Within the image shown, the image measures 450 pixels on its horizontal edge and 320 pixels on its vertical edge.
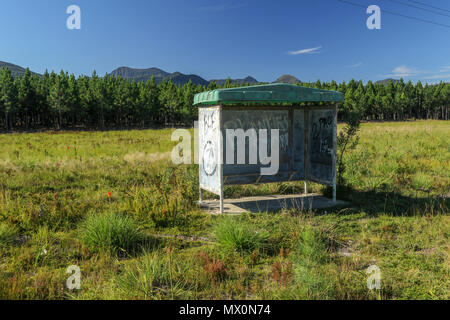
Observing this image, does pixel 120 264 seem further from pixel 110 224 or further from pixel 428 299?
pixel 428 299

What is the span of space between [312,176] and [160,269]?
6.71 metres

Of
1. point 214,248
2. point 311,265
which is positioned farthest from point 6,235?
point 311,265

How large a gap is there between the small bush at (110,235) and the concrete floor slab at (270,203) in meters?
2.77

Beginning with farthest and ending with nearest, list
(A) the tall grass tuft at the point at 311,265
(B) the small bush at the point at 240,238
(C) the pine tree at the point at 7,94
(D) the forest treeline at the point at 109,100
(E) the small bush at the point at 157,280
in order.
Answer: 1. (D) the forest treeline at the point at 109,100
2. (C) the pine tree at the point at 7,94
3. (B) the small bush at the point at 240,238
4. (E) the small bush at the point at 157,280
5. (A) the tall grass tuft at the point at 311,265

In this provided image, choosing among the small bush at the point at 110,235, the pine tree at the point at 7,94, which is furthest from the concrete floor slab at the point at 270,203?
the pine tree at the point at 7,94

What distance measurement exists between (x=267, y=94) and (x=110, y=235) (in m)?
4.55

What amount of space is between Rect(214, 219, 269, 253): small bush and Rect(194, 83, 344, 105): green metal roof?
288cm

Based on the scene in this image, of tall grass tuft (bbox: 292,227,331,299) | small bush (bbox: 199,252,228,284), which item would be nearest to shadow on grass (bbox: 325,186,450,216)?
tall grass tuft (bbox: 292,227,331,299)

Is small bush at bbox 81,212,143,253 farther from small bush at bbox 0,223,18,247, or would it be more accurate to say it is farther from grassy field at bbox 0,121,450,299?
small bush at bbox 0,223,18,247

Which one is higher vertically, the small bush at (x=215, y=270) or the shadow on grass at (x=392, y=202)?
the shadow on grass at (x=392, y=202)

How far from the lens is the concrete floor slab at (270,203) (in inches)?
360

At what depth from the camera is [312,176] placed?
10703 mm

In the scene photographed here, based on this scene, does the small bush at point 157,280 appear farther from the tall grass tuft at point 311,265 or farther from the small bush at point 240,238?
the tall grass tuft at point 311,265
